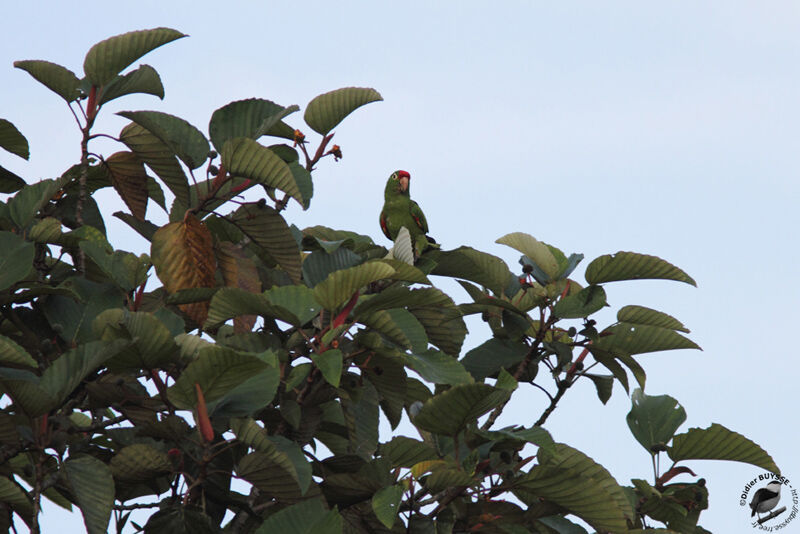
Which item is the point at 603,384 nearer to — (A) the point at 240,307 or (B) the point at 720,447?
(B) the point at 720,447

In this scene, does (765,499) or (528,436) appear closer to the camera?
(528,436)

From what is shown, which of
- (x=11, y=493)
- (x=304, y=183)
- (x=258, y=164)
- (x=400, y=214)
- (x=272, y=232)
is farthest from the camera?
(x=400, y=214)

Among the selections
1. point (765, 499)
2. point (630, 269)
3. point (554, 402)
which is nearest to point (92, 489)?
point (554, 402)

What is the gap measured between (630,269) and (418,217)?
2.44 metres

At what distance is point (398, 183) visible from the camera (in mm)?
6434

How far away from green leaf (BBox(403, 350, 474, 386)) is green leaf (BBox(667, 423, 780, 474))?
1053mm

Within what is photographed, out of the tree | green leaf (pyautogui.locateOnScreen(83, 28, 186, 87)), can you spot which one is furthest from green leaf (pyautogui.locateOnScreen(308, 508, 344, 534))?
green leaf (pyautogui.locateOnScreen(83, 28, 186, 87))

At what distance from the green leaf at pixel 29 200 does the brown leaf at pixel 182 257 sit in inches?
19.7

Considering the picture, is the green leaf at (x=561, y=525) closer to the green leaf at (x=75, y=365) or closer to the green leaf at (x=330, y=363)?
the green leaf at (x=330, y=363)

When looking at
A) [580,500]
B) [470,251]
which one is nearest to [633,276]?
[470,251]

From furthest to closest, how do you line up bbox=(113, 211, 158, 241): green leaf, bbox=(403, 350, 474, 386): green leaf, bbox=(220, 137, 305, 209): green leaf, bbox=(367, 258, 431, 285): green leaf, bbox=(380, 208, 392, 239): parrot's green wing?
bbox=(380, 208, 392, 239): parrot's green wing → bbox=(113, 211, 158, 241): green leaf → bbox=(220, 137, 305, 209): green leaf → bbox=(403, 350, 474, 386): green leaf → bbox=(367, 258, 431, 285): green leaf

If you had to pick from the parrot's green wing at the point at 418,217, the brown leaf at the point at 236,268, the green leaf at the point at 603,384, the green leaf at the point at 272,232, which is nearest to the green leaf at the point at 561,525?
the green leaf at the point at 603,384

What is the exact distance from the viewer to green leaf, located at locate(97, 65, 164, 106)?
12.4ft

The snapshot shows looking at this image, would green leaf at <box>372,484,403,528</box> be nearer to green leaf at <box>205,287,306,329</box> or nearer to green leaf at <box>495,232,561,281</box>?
green leaf at <box>205,287,306,329</box>
